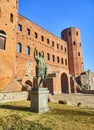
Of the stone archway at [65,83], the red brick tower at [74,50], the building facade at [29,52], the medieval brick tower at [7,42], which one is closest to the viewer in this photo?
the medieval brick tower at [7,42]

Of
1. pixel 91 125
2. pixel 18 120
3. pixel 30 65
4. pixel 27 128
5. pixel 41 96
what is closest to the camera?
pixel 27 128

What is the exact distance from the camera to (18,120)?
372 centimetres

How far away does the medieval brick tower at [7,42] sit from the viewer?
1603cm

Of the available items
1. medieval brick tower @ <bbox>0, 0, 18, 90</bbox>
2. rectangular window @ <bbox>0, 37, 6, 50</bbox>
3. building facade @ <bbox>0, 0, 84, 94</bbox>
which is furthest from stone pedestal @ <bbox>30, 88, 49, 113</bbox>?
rectangular window @ <bbox>0, 37, 6, 50</bbox>

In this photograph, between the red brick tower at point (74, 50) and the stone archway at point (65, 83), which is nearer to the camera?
the stone archway at point (65, 83)

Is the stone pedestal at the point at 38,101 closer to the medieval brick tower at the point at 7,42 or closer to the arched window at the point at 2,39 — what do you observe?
the medieval brick tower at the point at 7,42

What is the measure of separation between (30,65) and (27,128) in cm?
2141

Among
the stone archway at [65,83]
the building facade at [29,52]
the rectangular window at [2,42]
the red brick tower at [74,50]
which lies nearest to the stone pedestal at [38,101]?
the building facade at [29,52]

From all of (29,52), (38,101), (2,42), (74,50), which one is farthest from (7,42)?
(74,50)

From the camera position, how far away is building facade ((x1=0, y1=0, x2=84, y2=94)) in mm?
16700

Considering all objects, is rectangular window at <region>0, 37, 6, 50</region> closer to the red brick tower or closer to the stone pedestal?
the stone pedestal

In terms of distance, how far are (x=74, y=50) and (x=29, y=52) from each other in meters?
15.4

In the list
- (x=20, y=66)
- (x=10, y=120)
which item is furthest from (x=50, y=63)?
(x=10, y=120)

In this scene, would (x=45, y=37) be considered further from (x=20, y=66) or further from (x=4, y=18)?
(x=4, y=18)
